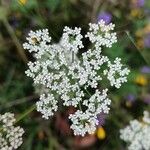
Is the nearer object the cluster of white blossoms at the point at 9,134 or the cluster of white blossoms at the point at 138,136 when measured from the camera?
the cluster of white blossoms at the point at 9,134

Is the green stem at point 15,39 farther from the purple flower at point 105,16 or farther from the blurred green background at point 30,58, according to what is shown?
the purple flower at point 105,16

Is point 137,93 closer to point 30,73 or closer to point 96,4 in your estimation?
point 96,4

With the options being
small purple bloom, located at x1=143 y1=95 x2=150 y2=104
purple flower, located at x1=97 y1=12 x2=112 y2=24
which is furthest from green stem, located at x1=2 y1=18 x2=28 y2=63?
small purple bloom, located at x1=143 y1=95 x2=150 y2=104

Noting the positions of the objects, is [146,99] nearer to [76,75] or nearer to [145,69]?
[145,69]

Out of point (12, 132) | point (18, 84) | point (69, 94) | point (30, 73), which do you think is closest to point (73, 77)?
point (69, 94)

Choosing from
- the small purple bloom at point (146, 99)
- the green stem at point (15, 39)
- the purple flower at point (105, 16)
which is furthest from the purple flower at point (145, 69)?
the green stem at point (15, 39)

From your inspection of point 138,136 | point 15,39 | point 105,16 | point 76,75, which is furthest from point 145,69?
point 76,75

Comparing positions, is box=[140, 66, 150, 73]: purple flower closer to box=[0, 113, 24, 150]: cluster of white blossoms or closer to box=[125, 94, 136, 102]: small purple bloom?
box=[125, 94, 136, 102]: small purple bloom
